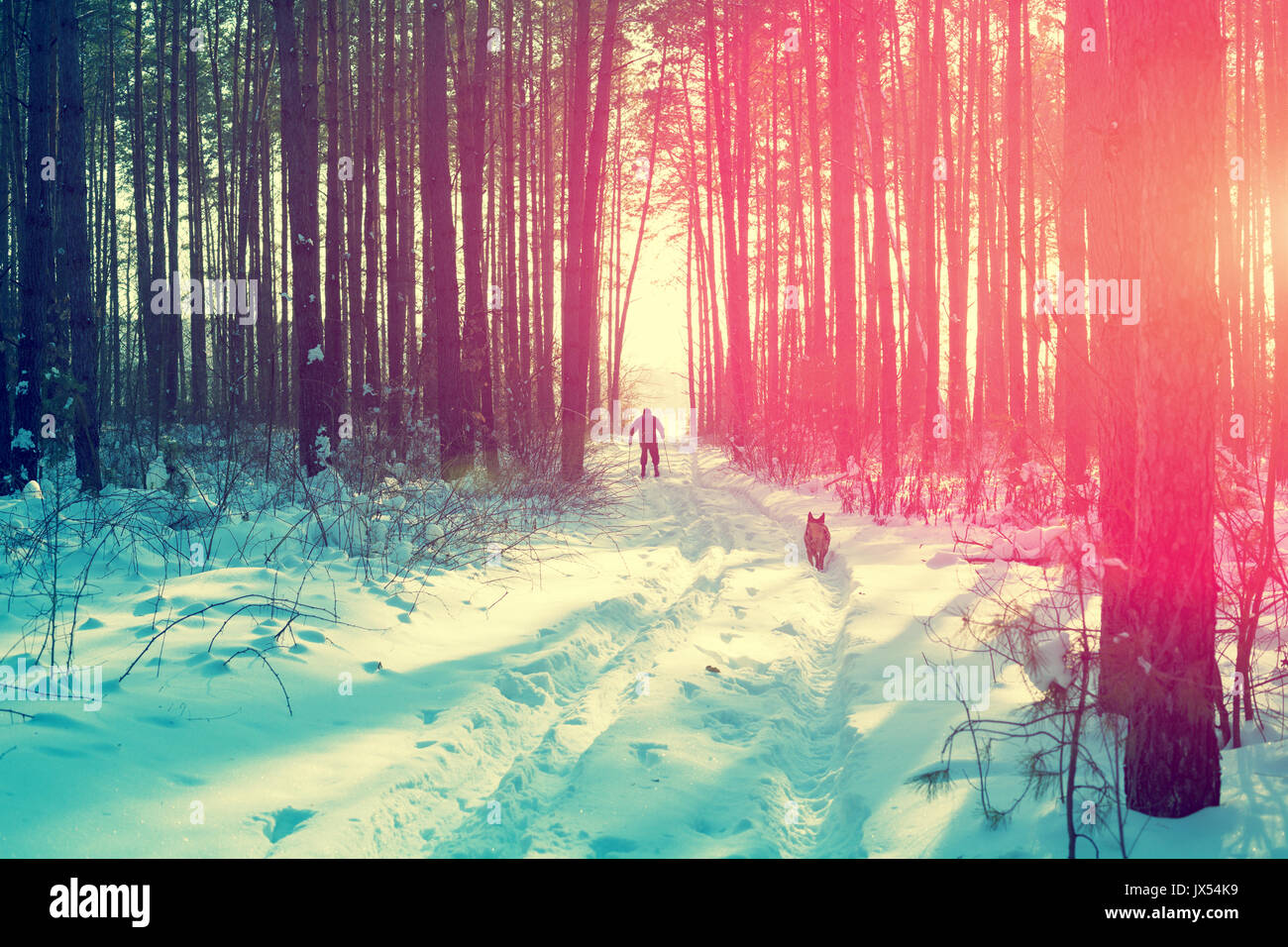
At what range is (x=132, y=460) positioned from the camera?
10016 mm

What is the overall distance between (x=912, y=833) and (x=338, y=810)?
2.04m

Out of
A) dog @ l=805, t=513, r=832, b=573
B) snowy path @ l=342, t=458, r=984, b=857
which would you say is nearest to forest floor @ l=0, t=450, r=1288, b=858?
snowy path @ l=342, t=458, r=984, b=857

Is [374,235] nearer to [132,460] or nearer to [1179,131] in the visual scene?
[132,460]

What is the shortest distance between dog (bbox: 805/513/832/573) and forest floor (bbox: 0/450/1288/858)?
4.77 feet

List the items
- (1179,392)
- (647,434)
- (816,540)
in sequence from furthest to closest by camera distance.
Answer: (647,434)
(816,540)
(1179,392)

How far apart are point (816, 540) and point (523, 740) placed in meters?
4.49

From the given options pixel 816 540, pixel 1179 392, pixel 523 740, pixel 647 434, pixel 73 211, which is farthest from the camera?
pixel 647 434

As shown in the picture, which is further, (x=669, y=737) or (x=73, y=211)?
(x=73, y=211)

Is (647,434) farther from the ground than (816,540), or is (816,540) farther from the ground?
(647,434)

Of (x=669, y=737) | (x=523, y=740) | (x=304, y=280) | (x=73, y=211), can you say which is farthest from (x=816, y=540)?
(x=73, y=211)

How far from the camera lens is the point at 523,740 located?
348cm

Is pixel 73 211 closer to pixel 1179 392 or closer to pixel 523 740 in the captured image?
pixel 523 740

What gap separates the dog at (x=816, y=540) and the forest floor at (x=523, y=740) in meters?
1.46
